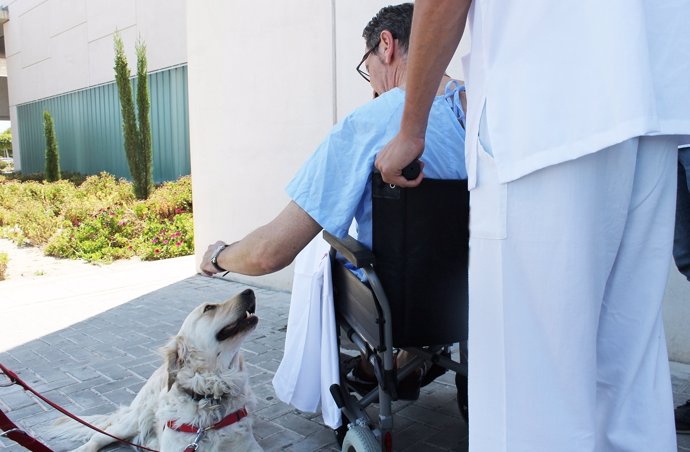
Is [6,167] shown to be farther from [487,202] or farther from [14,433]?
[487,202]

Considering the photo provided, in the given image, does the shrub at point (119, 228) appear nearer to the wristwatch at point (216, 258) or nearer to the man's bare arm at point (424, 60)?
the wristwatch at point (216, 258)

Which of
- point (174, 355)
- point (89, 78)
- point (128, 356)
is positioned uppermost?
point (89, 78)

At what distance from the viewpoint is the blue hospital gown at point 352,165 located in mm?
1993

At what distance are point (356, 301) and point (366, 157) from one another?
0.62 meters

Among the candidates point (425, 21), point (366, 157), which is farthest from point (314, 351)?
point (425, 21)

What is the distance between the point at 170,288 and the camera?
7.20 meters

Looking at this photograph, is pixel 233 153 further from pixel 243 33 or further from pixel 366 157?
pixel 366 157

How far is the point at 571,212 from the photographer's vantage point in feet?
4.26

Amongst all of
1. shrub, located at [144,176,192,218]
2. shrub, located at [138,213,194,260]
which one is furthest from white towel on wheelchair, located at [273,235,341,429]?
shrub, located at [144,176,192,218]

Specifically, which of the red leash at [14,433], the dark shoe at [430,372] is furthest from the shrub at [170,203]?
the red leash at [14,433]

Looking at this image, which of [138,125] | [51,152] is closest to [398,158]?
[138,125]

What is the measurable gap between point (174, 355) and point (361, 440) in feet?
3.40

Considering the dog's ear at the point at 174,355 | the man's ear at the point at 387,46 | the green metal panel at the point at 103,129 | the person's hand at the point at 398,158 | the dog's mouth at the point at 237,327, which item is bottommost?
the dog's ear at the point at 174,355

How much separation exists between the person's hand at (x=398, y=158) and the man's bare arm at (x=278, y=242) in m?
0.35
